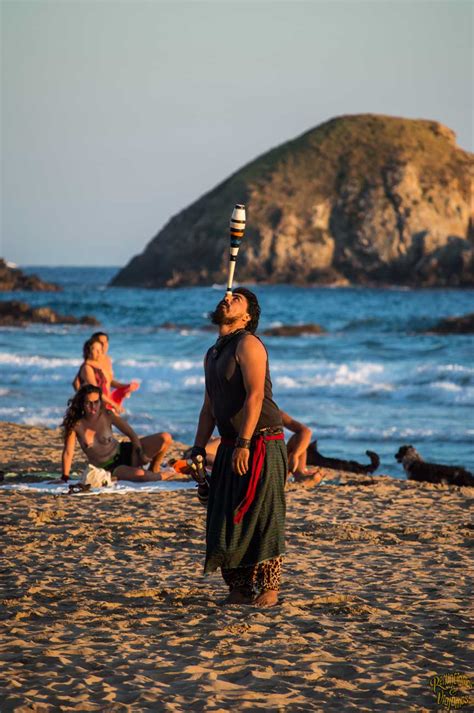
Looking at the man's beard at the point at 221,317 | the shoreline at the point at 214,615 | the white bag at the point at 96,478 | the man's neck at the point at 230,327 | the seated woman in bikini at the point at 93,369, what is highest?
the man's beard at the point at 221,317

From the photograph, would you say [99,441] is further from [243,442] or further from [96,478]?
[243,442]

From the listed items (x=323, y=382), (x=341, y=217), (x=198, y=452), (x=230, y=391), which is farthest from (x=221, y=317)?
(x=341, y=217)

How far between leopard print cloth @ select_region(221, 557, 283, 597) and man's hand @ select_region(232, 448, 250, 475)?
1.86 ft

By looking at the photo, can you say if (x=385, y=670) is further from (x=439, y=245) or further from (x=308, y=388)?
(x=439, y=245)

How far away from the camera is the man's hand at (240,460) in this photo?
5.59 meters

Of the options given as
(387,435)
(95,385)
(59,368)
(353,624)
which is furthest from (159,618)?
(59,368)

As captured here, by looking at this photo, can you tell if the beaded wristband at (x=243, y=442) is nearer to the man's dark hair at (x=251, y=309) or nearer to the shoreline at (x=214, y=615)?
the man's dark hair at (x=251, y=309)

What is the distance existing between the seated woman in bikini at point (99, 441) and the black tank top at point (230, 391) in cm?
423

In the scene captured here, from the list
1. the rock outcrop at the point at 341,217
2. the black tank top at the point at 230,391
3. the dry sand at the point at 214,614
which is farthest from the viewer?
the rock outcrop at the point at 341,217

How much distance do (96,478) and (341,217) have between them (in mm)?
117771

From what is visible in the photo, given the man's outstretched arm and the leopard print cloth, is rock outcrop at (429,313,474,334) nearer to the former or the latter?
the man's outstretched arm

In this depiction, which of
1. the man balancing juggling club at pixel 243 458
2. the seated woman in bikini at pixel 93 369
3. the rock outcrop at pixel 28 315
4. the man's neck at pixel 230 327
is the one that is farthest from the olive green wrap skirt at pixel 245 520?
the rock outcrop at pixel 28 315

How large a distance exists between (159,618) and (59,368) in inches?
769

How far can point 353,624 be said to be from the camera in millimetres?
5523
